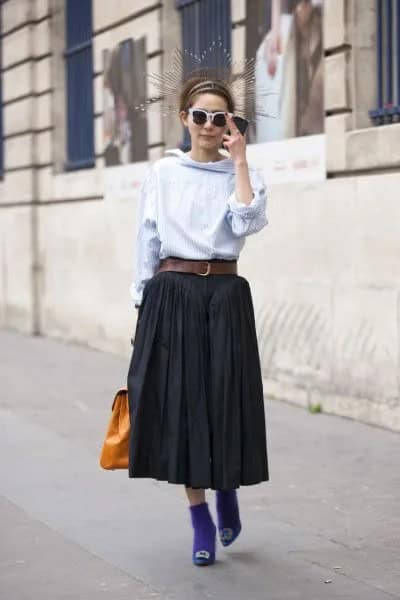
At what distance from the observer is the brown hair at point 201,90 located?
493cm

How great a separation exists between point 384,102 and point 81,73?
646 cm

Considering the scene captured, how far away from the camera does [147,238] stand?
496cm

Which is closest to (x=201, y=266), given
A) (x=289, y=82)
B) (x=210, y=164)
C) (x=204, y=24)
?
(x=210, y=164)

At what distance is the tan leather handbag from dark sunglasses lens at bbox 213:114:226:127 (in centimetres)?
106

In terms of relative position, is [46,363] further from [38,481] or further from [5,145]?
[38,481]

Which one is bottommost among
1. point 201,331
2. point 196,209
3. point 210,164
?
point 201,331

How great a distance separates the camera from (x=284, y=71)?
982 centimetres

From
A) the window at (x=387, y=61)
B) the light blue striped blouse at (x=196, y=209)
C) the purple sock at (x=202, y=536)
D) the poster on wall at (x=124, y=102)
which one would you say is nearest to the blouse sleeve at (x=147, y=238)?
the light blue striped blouse at (x=196, y=209)

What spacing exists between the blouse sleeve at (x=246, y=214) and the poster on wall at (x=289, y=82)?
4185 mm

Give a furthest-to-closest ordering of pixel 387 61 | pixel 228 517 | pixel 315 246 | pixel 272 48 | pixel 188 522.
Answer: pixel 272 48, pixel 315 246, pixel 387 61, pixel 188 522, pixel 228 517

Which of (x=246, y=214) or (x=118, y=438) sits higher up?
(x=246, y=214)

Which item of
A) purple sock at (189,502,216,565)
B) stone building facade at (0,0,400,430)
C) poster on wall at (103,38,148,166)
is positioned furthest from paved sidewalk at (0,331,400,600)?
poster on wall at (103,38,148,166)

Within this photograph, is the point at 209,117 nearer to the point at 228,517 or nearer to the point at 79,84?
the point at 228,517

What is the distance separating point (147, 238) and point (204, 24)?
683 centimetres
